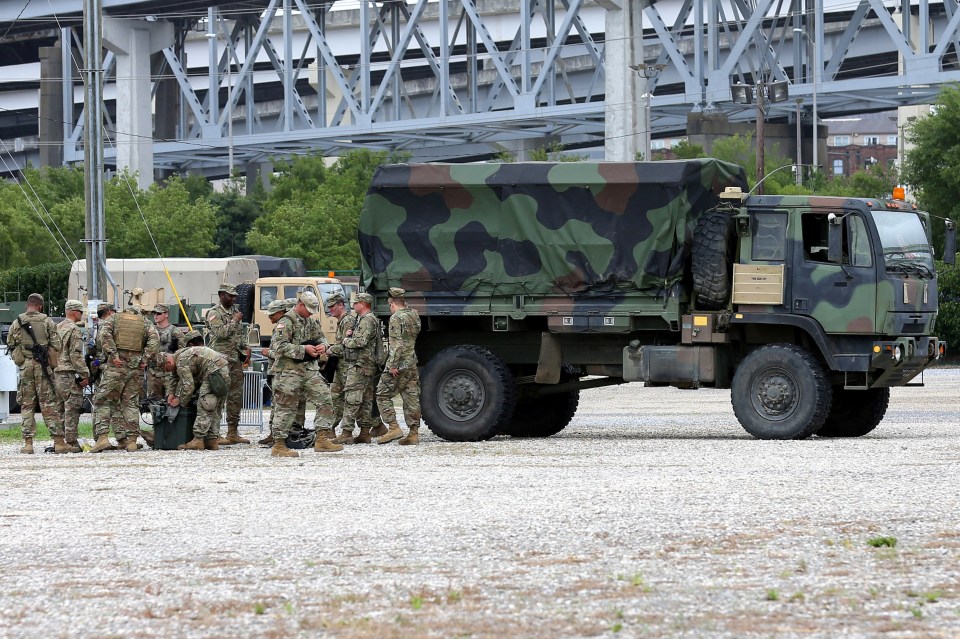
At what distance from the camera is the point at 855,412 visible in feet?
63.5

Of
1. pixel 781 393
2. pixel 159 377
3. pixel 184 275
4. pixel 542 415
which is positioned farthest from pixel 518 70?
pixel 781 393

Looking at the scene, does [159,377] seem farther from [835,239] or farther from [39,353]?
[835,239]

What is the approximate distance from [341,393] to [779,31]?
256 feet

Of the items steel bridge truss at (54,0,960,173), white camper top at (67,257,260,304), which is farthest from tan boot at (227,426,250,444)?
steel bridge truss at (54,0,960,173)

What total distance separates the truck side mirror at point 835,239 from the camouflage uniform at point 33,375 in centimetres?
874

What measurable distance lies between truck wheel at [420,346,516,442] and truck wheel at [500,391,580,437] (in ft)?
4.70

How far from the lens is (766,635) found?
281 inches

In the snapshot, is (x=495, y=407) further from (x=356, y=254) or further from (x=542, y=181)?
(x=356, y=254)

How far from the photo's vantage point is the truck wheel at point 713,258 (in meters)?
18.3

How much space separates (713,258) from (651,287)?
792 millimetres

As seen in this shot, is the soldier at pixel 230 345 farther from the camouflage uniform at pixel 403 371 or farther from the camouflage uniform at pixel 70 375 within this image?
the camouflage uniform at pixel 403 371

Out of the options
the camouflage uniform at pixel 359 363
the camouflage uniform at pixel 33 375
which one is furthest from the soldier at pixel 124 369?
the camouflage uniform at pixel 359 363

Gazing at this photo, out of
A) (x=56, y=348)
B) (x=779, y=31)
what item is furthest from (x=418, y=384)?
(x=779, y=31)

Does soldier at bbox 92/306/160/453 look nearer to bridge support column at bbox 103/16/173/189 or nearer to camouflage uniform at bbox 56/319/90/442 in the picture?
camouflage uniform at bbox 56/319/90/442
